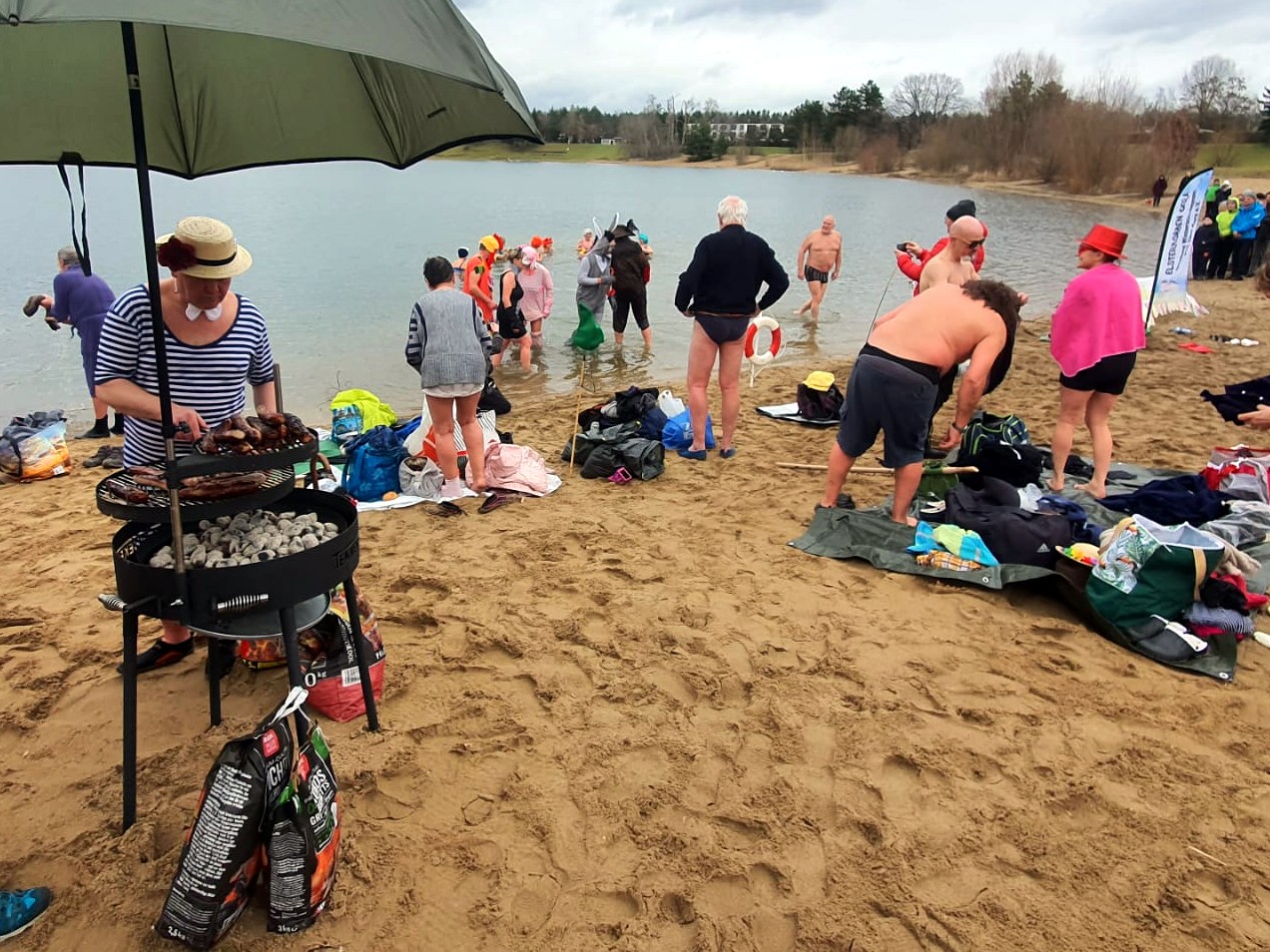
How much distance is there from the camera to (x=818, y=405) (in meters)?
7.55

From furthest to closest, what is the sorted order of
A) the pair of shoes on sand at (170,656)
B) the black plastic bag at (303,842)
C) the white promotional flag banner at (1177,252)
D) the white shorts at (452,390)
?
the white promotional flag banner at (1177,252) → the white shorts at (452,390) → the pair of shoes on sand at (170,656) → the black plastic bag at (303,842)

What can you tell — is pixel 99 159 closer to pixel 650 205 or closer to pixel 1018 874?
pixel 1018 874

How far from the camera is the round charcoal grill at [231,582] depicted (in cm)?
223

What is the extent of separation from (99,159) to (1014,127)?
231ft

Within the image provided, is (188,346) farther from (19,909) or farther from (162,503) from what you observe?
(19,909)

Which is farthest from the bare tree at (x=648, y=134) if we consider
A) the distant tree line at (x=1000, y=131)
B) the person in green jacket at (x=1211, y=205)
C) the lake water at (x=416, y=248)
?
the person in green jacket at (x=1211, y=205)

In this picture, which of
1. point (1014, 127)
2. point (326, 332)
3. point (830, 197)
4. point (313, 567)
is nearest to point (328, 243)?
point (326, 332)

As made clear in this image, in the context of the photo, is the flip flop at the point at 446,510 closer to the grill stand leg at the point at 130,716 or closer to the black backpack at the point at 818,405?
the grill stand leg at the point at 130,716

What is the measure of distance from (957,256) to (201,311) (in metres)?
5.19

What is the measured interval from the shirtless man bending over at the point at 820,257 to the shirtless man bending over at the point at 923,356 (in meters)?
8.39

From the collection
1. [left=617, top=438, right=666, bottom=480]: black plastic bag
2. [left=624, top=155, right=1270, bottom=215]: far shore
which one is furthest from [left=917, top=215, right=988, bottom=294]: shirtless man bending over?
[left=624, top=155, right=1270, bottom=215]: far shore

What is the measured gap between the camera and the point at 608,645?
3645 mm

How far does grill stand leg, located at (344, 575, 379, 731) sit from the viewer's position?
2762 mm

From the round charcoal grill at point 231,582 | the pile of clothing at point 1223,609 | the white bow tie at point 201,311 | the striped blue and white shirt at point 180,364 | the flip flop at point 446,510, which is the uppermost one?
the white bow tie at point 201,311
